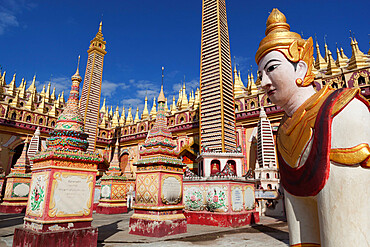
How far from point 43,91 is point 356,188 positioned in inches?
1838

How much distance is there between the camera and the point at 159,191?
7.88 meters

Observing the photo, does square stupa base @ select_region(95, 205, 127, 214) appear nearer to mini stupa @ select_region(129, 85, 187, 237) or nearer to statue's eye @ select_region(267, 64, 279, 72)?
mini stupa @ select_region(129, 85, 187, 237)

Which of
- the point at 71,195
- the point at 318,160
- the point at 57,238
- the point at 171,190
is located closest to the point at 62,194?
the point at 71,195

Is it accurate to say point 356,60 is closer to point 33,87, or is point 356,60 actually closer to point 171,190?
point 171,190

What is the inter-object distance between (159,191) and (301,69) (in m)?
6.30

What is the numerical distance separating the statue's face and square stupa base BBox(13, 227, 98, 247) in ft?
16.5

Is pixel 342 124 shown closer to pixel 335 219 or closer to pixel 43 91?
pixel 335 219

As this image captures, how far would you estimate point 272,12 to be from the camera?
292 centimetres

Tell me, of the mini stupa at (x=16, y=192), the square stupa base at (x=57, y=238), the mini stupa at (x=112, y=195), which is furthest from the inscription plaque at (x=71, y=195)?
Result: the mini stupa at (x=16, y=192)

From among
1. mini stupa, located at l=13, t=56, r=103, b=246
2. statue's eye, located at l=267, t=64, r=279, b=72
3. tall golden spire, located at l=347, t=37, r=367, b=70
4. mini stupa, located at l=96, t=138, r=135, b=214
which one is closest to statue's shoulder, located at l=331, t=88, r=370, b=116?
statue's eye, located at l=267, t=64, r=279, b=72

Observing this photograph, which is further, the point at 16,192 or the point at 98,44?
the point at 98,44

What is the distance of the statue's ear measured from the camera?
99.8 inches

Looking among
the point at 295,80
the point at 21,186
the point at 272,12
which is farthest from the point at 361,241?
the point at 21,186

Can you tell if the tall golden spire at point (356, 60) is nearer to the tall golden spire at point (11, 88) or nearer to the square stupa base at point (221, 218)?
the square stupa base at point (221, 218)
